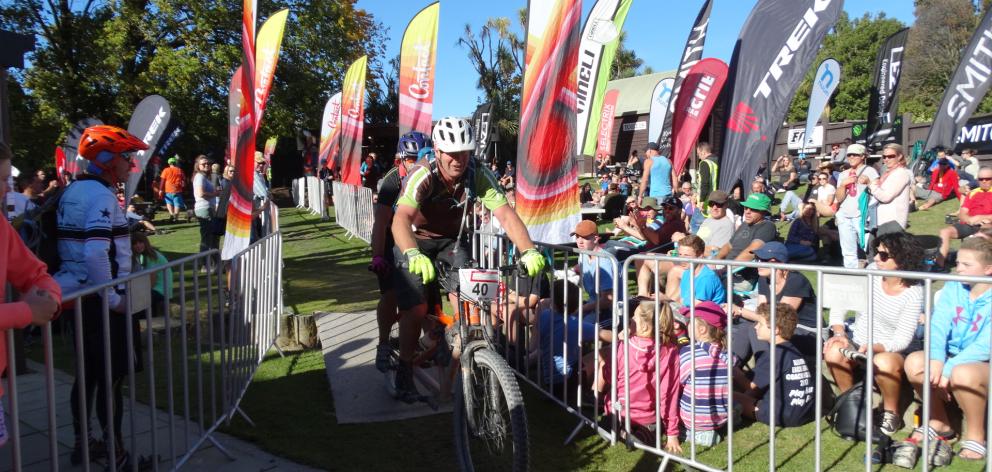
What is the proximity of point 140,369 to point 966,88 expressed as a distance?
10297mm

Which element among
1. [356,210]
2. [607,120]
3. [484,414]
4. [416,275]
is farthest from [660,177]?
[607,120]

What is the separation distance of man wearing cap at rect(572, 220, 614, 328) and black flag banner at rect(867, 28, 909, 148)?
10.9 metres

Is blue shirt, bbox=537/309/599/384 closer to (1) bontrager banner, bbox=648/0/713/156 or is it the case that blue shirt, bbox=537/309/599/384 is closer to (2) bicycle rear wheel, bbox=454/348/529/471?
(2) bicycle rear wheel, bbox=454/348/529/471

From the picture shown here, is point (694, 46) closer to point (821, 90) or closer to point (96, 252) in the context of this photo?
point (821, 90)

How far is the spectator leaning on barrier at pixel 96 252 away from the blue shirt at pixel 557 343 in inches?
102

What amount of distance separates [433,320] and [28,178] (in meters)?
8.83

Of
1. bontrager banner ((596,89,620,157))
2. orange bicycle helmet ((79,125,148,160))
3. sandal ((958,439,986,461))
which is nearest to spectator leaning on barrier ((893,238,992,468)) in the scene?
sandal ((958,439,986,461))

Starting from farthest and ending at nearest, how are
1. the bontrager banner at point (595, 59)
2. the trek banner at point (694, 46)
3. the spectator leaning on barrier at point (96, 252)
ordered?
the trek banner at point (694, 46) < the bontrager banner at point (595, 59) < the spectator leaning on barrier at point (96, 252)

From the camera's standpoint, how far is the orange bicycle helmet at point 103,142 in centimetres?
360

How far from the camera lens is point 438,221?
452 cm

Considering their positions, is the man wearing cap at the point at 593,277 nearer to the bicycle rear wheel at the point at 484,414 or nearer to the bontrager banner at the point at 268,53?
the bicycle rear wheel at the point at 484,414

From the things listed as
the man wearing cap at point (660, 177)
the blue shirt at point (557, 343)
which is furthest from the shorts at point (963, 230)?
the blue shirt at point (557, 343)

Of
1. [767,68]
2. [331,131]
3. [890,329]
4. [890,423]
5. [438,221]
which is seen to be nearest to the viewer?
[890,423]

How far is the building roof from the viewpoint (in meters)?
38.5
